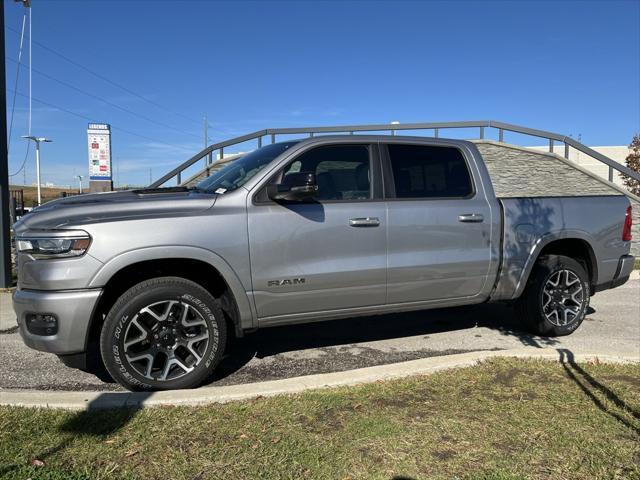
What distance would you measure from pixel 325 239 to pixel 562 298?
279cm

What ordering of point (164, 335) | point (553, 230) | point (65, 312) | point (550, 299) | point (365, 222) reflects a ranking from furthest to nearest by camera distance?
point (550, 299) < point (553, 230) < point (365, 222) < point (164, 335) < point (65, 312)

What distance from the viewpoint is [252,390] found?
3.64 meters

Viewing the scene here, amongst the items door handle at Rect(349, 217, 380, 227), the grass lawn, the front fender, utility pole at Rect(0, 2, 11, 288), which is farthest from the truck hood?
utility pole at Rect(0, 2, 11, 288)

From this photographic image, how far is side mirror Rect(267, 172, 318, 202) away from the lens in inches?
152

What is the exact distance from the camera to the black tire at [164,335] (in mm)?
3605

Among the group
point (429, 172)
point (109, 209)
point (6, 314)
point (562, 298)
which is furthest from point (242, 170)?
point (6, 314)

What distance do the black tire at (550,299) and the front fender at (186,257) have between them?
9.60ft

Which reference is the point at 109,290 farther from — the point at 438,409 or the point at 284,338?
the point at 438,409

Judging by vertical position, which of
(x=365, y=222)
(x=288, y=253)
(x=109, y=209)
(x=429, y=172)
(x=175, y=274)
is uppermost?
(x=429, y=172)

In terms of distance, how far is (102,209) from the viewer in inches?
145

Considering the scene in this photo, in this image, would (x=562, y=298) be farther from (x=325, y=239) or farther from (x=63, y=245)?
(x=63, y=245)

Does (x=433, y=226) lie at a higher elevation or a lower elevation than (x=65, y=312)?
higher

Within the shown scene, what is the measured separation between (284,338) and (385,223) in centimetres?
181

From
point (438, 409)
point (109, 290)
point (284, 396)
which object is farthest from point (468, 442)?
point (109, 290)
